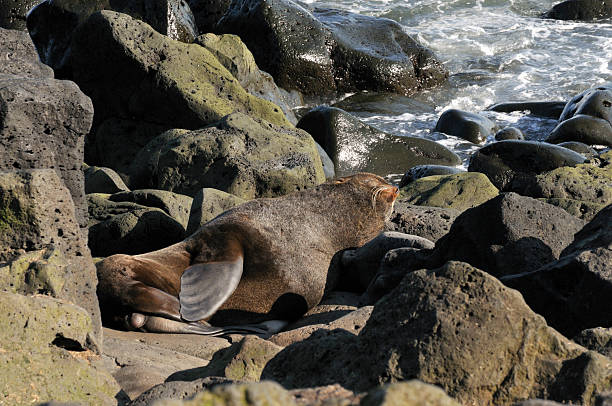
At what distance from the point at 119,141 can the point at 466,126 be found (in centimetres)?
630

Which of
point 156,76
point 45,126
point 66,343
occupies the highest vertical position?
point 45,126

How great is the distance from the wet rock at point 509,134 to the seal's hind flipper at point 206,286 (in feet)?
28.3

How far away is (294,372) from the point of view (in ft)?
Result: 10.7

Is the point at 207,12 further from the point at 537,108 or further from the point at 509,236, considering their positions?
the point at 509,236

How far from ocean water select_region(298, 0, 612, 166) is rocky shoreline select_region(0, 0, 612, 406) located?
1259 mm

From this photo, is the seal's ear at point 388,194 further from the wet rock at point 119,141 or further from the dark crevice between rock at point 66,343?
the wet rock at point 119,141

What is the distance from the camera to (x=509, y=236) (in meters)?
5.48

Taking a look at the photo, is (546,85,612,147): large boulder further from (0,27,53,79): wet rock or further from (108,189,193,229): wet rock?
(0,27,53,79): wet rock

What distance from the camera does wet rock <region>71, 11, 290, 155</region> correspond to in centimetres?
1005

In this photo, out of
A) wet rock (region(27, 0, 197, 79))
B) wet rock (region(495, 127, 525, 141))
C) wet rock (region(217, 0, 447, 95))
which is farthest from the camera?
wet rock (region(217, 0, 447, 95))

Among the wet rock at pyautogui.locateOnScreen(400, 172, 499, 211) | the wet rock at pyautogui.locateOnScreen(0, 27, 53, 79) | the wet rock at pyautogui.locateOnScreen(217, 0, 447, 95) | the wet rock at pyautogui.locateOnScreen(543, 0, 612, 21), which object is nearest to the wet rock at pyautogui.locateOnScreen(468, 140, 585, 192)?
the wet rock at pyautogui.locateOnScreen(400, 172, 499, 211)

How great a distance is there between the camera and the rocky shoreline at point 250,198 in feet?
9.95

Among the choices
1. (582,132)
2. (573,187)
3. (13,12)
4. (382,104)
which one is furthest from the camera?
(13,12)

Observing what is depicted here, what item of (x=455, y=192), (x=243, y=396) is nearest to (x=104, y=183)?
(x=455, y=192)
